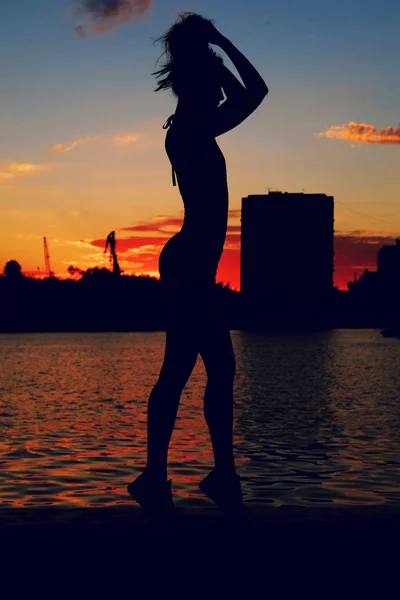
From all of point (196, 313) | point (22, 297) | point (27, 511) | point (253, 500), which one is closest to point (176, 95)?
point (196, 313)

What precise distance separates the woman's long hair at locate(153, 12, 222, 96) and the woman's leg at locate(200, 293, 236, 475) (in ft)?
3.68

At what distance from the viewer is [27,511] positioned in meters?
4.53

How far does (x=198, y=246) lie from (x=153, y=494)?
125cm

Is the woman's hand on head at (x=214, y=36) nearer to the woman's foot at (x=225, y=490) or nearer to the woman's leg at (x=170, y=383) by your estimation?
the woman's leg at (x=170, y=383)

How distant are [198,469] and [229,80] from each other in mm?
5610

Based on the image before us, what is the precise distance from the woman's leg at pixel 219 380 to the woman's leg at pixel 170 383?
8 cm

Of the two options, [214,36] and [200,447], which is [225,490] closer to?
[214,36]

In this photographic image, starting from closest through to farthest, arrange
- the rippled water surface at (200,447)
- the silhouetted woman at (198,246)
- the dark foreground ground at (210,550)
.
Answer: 1. the dark foreground ground at (210,550)
2. the silhouetted woman at (198,246)
3. the rippled water surface at (200,447)

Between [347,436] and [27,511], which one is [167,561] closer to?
[27,511]

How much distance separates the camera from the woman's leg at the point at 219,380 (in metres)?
4.57

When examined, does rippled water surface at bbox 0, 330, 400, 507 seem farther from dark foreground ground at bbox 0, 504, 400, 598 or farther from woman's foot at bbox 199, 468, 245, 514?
dark foreground ground at bbox 0, 504, 400, 598

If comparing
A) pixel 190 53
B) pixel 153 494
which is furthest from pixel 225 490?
pixel 190 53

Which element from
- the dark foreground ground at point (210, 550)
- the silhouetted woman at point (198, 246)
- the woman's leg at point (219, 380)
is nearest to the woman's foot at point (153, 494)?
the silhouetted woman at point (198, 246)

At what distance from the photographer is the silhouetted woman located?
14.9 ft
